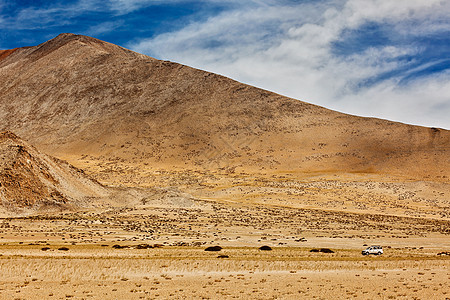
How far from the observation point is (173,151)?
9306 cm

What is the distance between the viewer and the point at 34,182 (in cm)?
4066

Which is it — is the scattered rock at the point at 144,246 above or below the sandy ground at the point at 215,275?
above

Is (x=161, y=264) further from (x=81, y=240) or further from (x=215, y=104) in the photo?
(x=215, y=104)

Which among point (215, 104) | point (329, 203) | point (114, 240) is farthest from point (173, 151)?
point (114, 240)

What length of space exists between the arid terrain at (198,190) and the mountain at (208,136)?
446 mm

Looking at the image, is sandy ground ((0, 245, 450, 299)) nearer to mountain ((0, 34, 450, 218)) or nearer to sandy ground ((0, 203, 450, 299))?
sandy ground ((0, 203, 450, 299))

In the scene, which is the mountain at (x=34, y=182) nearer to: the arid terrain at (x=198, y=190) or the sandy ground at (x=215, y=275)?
the arid terrain at (x=198, y=190)

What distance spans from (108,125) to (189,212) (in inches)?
2595

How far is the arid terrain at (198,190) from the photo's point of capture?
19031 millimetres

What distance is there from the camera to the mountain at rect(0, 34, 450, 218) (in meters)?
68.4

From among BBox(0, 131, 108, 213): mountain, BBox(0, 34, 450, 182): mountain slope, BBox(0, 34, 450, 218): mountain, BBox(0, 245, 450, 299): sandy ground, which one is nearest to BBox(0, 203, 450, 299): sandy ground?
BBox(0, 245, 450, 299): sandy ground

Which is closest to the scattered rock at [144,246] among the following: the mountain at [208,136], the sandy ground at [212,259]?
the sandy ground at [212,259]

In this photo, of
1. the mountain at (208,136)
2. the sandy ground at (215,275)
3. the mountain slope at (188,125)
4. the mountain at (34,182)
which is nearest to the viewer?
the sandy ground at (215,275)

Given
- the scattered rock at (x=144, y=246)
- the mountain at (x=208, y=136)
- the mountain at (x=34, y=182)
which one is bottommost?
the scattered rock at (x=144, y=246)
